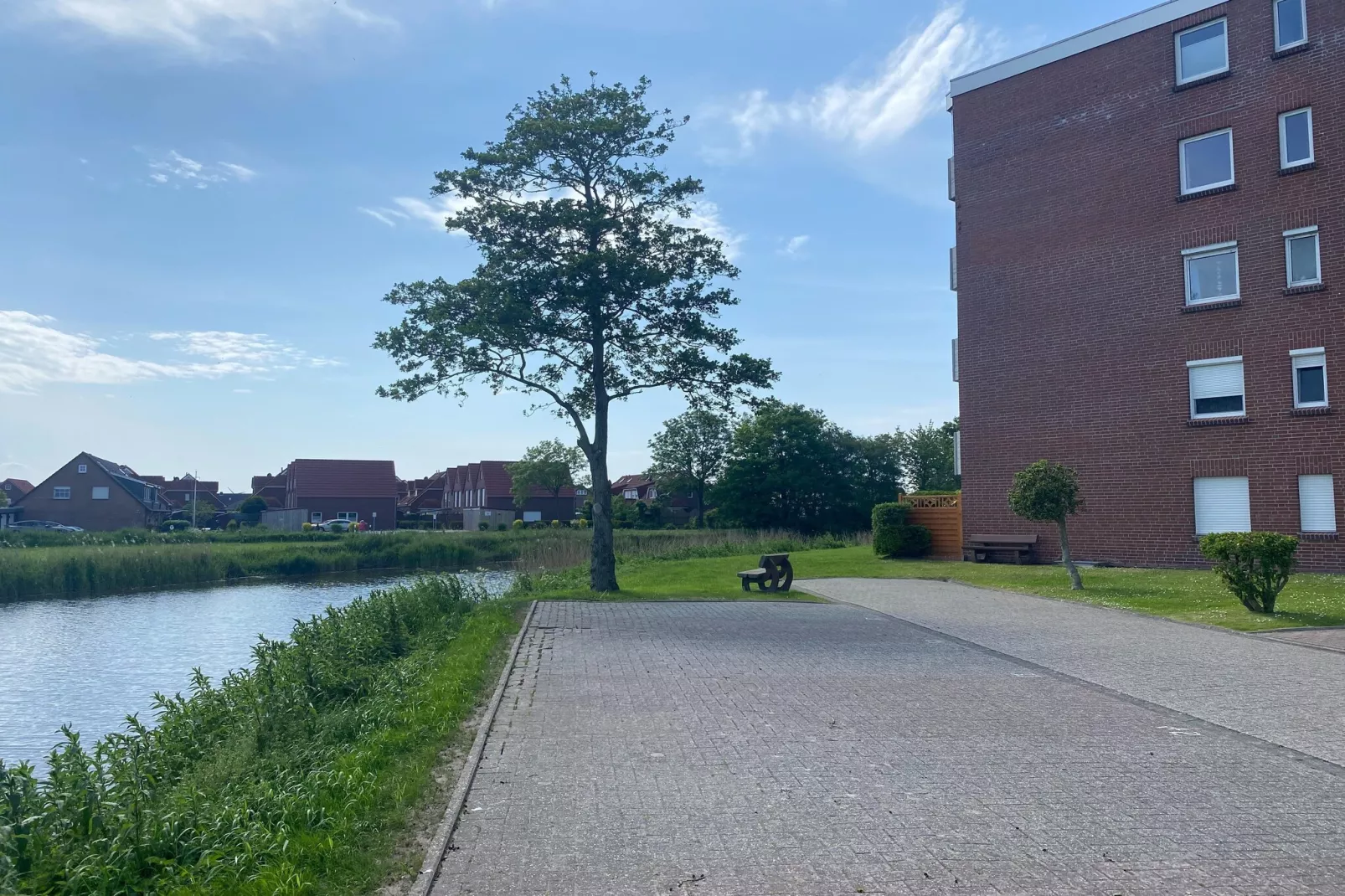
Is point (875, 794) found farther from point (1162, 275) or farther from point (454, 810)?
point (1162, 275)

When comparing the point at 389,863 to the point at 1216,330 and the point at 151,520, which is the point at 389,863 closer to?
the point at 1216,330

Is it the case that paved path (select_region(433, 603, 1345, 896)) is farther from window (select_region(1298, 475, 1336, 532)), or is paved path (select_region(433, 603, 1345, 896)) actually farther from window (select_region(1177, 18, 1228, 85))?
window (select_region(1177, 18, 1228, 85))

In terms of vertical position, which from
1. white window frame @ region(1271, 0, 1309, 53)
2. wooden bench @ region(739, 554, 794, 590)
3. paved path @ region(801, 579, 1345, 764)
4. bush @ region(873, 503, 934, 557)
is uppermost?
white window frame @ region(1271, 0, 1309, 53)

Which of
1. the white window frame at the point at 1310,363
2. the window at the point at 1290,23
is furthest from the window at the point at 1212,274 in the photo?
the window at the point at 1290,23

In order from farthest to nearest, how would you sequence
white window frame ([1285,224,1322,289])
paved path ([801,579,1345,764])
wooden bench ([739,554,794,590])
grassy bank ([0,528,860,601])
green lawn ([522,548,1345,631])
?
grassy bank ([0,528,860,601]) < white window frame ([1285,224,1322,289]) < wooden bench ([739,554,794,590]) < green lawn ([522,548,1345,631]) < paved path ([801,579,1345,764])

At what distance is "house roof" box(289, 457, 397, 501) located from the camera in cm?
7569

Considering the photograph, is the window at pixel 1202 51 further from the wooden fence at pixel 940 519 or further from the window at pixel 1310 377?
the wooden fence at pixel 940 519

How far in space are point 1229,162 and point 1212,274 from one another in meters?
2.64

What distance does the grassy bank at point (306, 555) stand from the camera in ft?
90.8

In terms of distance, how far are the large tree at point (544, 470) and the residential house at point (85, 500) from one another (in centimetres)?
2543

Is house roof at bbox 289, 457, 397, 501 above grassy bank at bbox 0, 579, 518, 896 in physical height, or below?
above

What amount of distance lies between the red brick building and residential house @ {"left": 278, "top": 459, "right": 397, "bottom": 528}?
5643 centimetres

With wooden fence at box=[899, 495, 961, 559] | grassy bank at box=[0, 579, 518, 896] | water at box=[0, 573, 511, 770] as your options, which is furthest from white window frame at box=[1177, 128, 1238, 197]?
grassy bank at box=[0, 579, 518, 896]

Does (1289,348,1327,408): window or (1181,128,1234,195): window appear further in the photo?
(1181,128,1234,195): window
